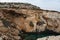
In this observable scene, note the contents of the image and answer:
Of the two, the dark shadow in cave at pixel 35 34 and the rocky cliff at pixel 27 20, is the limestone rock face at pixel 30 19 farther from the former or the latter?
the dark shadow in cave at pixel 35 34

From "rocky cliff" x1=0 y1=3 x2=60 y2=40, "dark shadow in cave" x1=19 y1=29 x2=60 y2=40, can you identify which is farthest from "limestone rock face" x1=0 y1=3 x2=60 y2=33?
"dark shadow in cave" x1=19 y1=29 x2=60 y2=40

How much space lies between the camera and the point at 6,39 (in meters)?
21.6

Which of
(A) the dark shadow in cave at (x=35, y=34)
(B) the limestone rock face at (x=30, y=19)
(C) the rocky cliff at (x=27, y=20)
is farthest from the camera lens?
(B) the limestone rock face at (x=30, y=19)

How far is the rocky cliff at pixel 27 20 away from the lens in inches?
931

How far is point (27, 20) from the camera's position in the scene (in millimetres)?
24766

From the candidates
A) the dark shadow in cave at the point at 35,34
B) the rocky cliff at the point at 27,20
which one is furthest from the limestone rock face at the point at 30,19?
A: the dark shadow in cave at the point at 35,34

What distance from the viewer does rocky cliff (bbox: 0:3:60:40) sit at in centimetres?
2364

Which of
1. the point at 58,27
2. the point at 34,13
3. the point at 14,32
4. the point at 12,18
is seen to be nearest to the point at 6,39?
the point at 14,32

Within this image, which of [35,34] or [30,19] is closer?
[35,34]

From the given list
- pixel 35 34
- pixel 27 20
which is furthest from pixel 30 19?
pixel 35 34

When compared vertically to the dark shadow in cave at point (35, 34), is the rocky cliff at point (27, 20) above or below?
above

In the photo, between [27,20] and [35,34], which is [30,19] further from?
[35,34]

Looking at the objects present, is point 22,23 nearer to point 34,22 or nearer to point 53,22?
point 34,22

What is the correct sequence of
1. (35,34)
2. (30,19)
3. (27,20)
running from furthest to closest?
1. (30,19)
2. (27,20)
3. (35,34)
